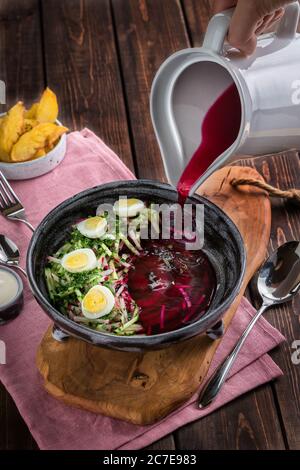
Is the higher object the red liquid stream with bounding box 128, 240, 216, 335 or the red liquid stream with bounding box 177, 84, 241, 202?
the red liquid stream with bounding box 177, 84, 241, 202

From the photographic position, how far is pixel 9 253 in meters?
1.73

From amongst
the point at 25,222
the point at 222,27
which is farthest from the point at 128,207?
the point at 222,27

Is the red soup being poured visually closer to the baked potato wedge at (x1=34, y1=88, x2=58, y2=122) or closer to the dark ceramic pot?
the dark ceramic pot

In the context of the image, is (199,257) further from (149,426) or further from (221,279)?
(149,426)

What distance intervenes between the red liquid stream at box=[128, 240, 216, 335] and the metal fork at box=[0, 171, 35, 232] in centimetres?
36

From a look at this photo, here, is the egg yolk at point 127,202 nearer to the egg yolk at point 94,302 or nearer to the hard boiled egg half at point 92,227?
the hard boiled egg half at point 92,227

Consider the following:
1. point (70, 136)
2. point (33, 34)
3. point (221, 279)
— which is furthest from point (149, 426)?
point (33, 34)

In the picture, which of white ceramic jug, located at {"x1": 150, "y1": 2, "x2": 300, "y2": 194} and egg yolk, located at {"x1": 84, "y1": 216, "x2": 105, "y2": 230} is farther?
egg yolk, located at {"x1": 84, "y1": 216, "x2": 105, "y2": 230}

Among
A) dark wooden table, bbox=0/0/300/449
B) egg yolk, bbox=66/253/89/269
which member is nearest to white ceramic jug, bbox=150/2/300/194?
egg yolk, bbox=66/253/89/269

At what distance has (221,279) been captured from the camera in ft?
5.19

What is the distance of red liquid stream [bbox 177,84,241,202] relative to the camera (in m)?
1.36

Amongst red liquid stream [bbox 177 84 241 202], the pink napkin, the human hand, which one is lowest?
the pink napkin

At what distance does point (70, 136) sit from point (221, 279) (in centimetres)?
73

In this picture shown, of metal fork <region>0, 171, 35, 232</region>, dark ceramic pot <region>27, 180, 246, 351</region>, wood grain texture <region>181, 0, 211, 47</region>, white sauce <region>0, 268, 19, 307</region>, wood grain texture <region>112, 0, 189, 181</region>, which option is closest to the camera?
dark ceramic pot <region>27, 180, 246, 351</region>
